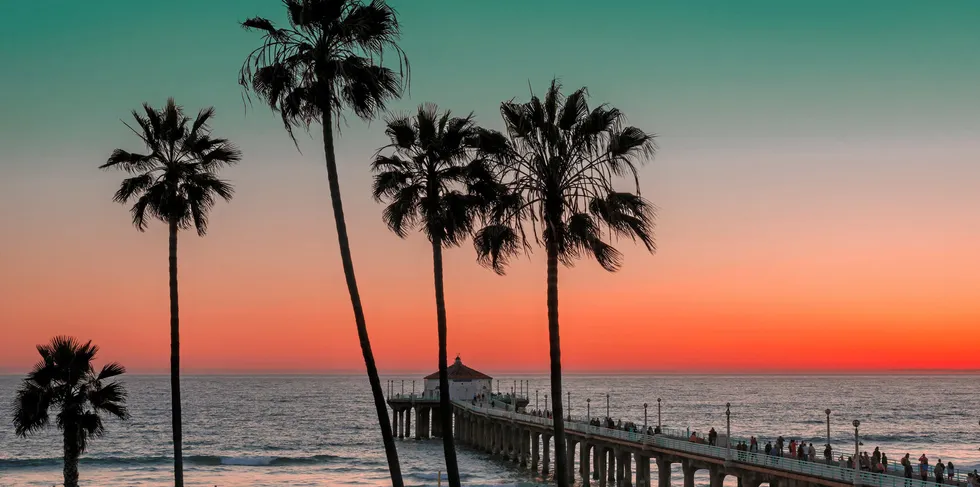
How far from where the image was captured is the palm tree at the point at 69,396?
26.7 metres

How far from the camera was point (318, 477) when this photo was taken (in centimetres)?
7494

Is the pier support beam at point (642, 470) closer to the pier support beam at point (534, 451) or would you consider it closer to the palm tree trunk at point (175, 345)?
the pier support beam at point (534, 451)

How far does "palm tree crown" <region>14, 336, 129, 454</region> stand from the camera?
26750 mm

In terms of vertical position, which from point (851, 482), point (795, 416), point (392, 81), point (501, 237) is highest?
point (392, 81)

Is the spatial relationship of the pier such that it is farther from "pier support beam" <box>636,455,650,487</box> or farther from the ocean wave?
the ocean wave

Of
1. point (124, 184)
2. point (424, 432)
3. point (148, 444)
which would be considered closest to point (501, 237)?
point (124, 184)

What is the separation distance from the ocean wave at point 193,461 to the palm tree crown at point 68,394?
5740cm

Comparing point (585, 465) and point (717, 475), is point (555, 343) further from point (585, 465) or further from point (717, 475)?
point (585, 465)

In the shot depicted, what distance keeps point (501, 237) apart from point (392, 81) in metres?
3.90

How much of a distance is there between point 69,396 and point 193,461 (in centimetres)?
5996

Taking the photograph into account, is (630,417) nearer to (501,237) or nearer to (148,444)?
(148,444)

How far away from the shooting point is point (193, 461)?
84.2 m

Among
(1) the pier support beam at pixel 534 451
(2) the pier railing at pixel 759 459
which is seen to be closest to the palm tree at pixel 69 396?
(2) the pier railing at pixel 759 459

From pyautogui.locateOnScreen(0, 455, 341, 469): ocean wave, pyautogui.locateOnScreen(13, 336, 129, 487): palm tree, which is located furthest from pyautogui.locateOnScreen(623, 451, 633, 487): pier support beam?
pyautogui.locateOnScreen(0, 455, 341, 469): ocean wave
